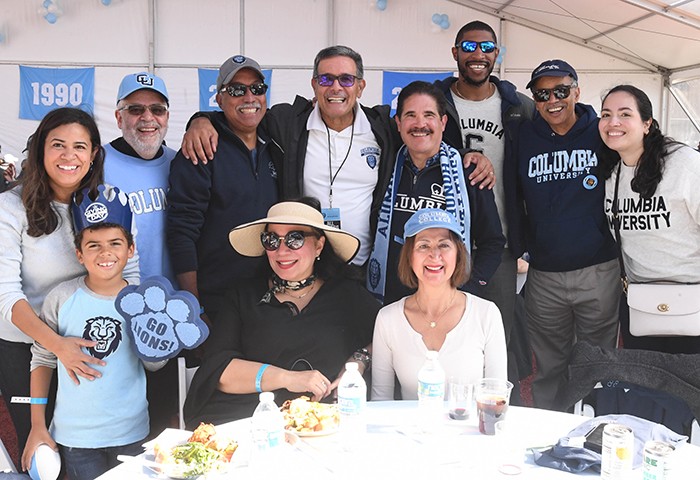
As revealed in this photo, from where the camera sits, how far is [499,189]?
10.7 feet

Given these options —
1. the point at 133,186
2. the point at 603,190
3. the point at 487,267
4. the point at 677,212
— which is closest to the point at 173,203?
the point at 133,186

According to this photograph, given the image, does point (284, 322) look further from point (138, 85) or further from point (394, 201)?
point (138, 85)

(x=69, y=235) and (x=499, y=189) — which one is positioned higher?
(x=499, y=189)

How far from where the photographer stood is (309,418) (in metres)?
1.70

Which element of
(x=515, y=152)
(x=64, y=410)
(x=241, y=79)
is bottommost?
(x=64, y=410)

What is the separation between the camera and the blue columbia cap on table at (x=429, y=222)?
2279mm

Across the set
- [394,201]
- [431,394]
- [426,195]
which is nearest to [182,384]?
[431,394]

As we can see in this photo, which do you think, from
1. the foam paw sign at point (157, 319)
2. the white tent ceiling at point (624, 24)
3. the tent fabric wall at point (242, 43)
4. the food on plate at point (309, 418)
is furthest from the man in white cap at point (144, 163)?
the tent fabric wall at point (242, 43)

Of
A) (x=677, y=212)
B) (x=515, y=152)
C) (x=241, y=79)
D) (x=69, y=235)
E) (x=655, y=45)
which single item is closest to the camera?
(x=69, y=235)

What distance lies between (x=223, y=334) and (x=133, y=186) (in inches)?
33.6

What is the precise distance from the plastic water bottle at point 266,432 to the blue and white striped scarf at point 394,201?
4.43 feet

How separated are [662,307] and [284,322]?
169 centimetres

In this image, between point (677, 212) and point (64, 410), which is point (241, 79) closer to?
point (64, 410)

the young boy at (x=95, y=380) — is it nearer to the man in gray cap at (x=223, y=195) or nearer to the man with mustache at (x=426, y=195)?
the man in gray cap at (x=223, y=195)
